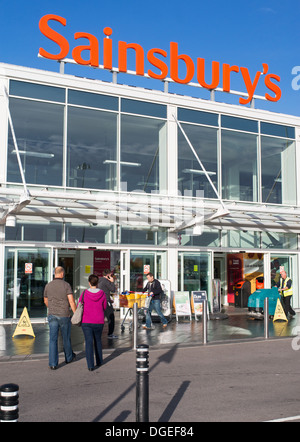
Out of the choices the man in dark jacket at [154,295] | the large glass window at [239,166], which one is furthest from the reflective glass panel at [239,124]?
the man in dark jacket at [154,295]

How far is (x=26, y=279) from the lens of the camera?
1548 centimetres

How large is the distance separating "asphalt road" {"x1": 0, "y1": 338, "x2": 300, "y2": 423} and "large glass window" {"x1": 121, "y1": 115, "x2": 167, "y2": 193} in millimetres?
7802

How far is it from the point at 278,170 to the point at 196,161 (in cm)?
427

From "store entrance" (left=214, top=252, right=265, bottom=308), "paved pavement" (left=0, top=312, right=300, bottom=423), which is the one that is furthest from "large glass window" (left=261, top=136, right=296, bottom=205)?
"paved pavement" (left=0, top=312, right=300, bottom=423)

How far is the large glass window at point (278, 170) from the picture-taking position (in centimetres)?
2016

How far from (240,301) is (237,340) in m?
10.0

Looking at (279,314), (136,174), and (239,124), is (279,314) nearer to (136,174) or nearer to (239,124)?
(136,174)

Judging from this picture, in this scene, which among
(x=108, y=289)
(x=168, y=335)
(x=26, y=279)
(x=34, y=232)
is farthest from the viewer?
(x=34, y=232)

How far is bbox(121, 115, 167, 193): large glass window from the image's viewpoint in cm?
1742

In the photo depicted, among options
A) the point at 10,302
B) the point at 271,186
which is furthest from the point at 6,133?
the point at 271,186

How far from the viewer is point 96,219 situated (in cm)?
1650

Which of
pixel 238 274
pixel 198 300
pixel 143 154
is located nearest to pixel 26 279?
pixel 198 300

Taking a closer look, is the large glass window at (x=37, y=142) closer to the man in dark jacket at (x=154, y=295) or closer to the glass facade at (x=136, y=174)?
the glass facade at (x=136, y=174)

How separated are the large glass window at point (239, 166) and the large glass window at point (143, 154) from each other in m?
2.69
